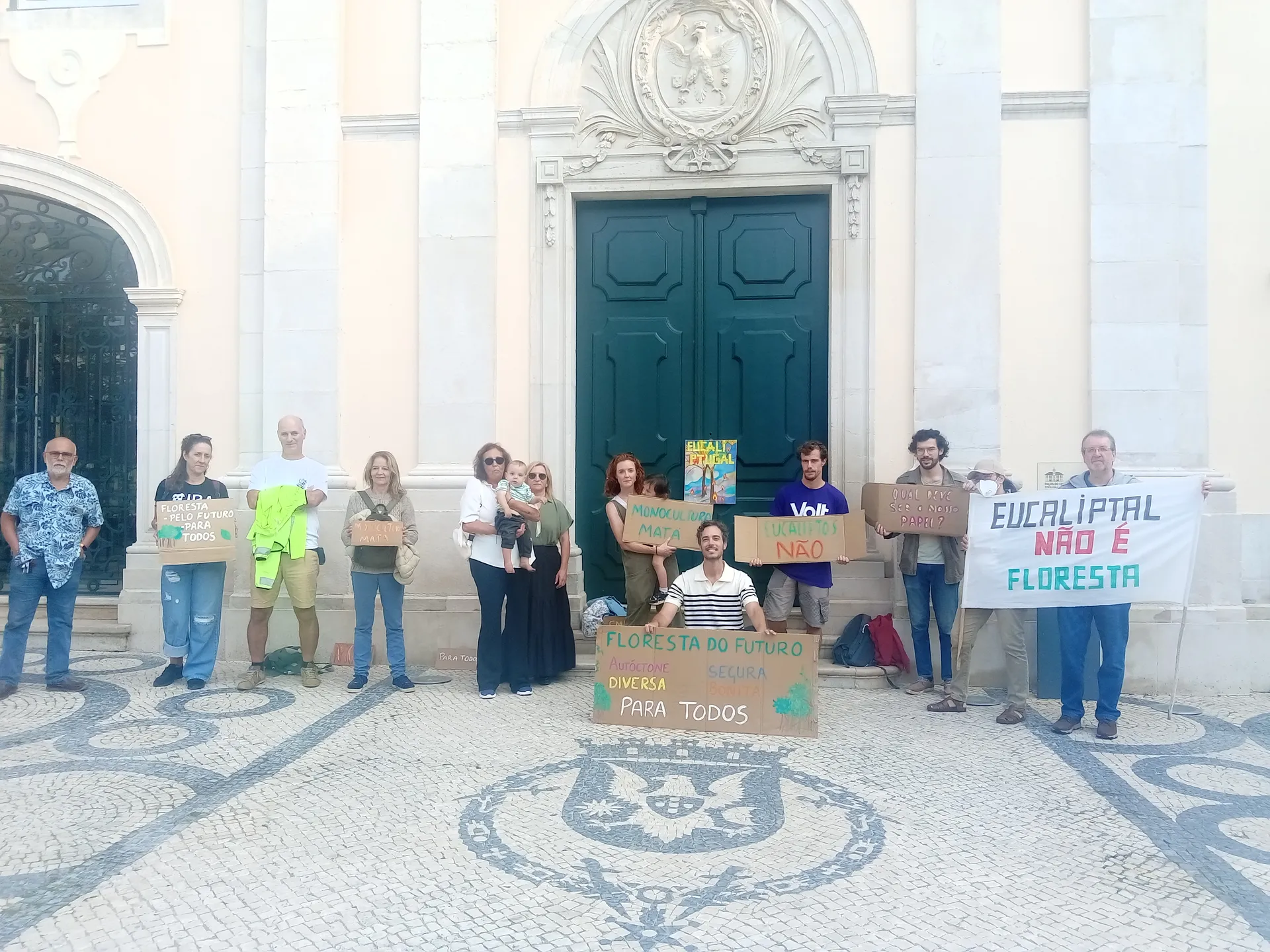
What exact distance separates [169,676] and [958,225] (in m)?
7.04

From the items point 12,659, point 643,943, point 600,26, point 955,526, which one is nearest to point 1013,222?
point 955,526

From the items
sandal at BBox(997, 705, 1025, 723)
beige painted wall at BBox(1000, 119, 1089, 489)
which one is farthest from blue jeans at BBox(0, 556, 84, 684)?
beige painted wall at BBox(1000, 119, 1089, 489)

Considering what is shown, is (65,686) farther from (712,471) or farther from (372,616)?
(712,471)

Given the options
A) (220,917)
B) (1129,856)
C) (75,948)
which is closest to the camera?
(75,948)

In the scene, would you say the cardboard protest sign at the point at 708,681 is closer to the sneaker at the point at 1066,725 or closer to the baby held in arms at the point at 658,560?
the baby held in arms at the point at 658,560

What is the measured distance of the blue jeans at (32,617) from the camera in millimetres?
6453

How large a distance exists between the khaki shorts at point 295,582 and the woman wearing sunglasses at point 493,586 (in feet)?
4.17

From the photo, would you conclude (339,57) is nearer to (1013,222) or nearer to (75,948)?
(1013,222)

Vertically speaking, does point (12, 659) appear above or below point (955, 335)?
below

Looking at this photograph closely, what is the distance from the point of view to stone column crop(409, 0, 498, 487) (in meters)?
7.70

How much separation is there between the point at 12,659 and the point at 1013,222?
8.28 m

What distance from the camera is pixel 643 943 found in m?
3.06

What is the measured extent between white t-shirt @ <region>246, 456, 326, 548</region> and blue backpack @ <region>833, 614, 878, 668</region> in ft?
13.5

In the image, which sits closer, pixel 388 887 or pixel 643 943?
pixel 643 943
